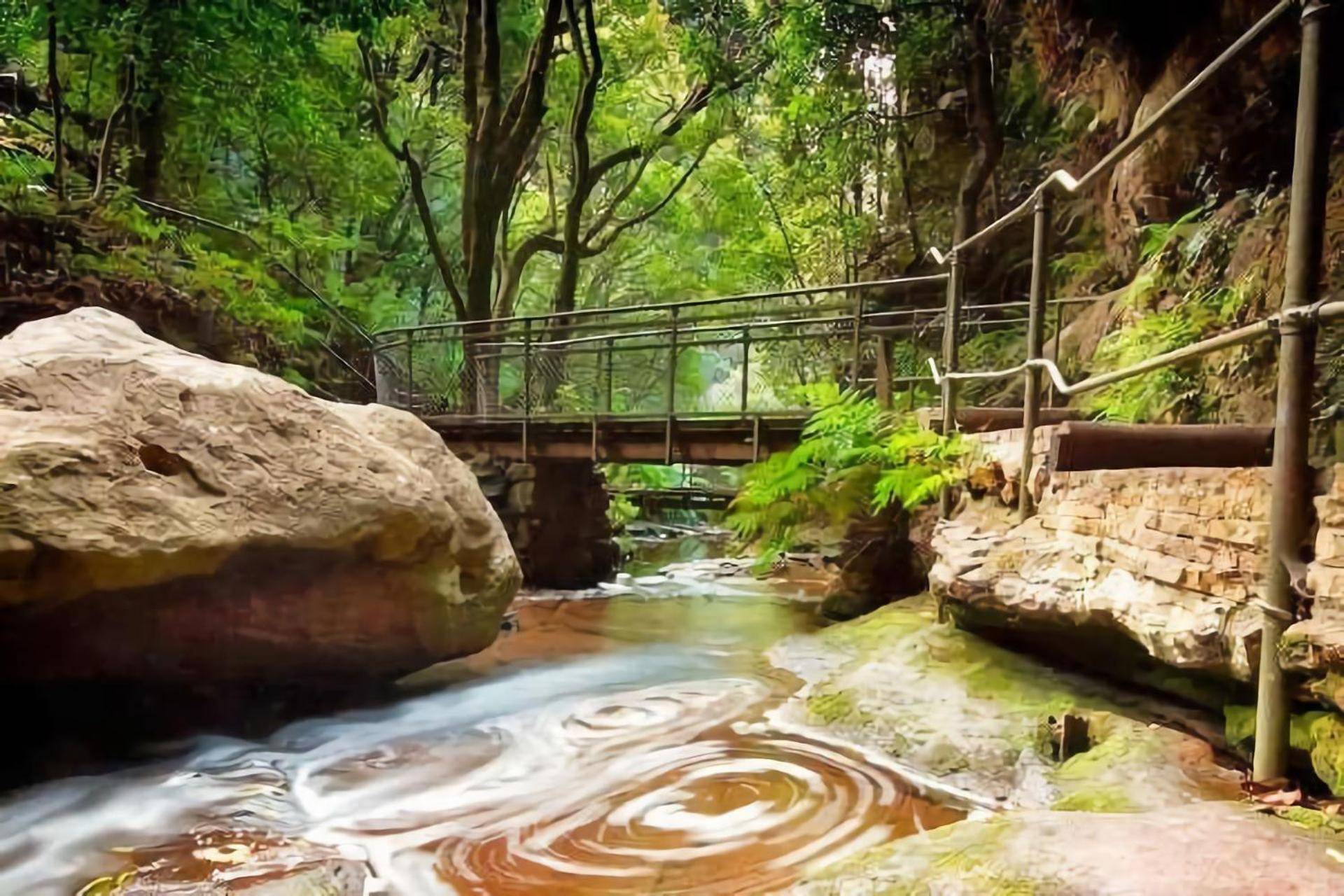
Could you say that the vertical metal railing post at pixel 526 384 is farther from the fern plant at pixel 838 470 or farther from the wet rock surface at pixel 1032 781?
the wet rock surface at pixel 1032 781

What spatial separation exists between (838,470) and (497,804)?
124 inches


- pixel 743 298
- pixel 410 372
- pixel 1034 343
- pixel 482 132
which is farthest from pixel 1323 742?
pixel 482 132

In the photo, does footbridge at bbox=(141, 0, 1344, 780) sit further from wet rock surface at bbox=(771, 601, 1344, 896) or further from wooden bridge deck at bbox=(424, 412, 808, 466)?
wet rock surface at bbox=(771, 601, 1344, 896)

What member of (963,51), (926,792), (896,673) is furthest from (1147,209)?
(926,792)

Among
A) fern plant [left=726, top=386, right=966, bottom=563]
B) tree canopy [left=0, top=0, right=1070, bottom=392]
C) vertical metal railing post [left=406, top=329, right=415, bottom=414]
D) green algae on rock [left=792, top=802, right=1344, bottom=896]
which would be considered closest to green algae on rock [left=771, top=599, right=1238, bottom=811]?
green algae on rock [left=792, top=802, right=1344, bottom=896]

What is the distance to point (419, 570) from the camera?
529cm

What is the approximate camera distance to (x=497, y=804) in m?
3.85

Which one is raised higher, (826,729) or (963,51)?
(963,51)

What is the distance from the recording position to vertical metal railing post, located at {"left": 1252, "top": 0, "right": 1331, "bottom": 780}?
205 centimetres

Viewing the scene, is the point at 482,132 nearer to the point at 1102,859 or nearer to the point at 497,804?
the point at 497,804

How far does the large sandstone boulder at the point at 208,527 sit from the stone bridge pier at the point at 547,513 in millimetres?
4769

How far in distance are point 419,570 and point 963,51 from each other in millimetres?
9099

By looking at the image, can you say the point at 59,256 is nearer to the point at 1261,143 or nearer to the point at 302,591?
the point at 302,591

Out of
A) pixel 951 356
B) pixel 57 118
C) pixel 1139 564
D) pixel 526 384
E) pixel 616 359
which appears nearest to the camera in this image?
pixel 1139 564
